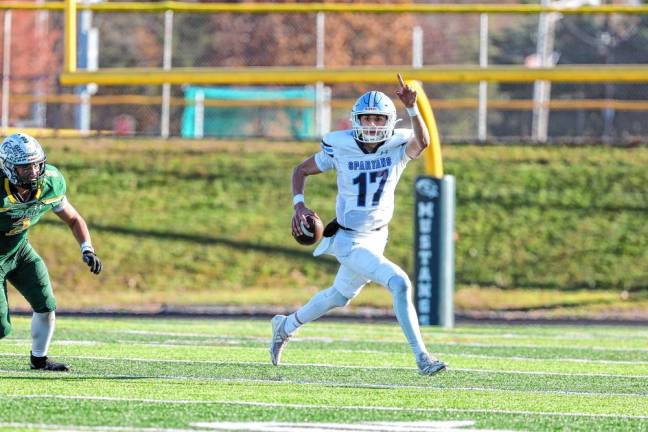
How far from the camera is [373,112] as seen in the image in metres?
7.43

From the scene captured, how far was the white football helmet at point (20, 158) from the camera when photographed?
674 centimetres

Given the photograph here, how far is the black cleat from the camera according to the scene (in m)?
7.29

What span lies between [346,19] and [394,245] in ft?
23.2

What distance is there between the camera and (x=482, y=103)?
18.5 meters

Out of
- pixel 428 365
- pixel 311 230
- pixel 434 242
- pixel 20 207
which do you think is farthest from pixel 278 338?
pixel 434 242

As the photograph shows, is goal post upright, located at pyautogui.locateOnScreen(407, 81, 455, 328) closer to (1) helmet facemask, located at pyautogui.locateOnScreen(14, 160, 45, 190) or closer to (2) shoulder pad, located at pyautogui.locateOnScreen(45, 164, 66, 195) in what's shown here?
(2) shoulder pad, located at pyautogui.locateOnScreen(45, 164, 66, 195)

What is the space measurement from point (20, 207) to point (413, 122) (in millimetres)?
2205

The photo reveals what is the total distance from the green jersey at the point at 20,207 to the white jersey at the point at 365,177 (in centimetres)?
157

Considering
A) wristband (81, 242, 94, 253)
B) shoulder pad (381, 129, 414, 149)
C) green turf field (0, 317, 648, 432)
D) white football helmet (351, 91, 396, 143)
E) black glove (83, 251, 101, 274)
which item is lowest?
green turf field (0, 317, 648, 432)

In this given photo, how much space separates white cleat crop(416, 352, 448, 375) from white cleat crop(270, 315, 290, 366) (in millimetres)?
1120

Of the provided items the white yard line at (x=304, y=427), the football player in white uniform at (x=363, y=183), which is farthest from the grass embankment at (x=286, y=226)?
the white yard line at (x=304, y=427)

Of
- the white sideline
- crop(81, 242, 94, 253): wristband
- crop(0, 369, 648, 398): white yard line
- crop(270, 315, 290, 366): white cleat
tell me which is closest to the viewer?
the white sideline

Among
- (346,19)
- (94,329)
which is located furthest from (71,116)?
(94,329)

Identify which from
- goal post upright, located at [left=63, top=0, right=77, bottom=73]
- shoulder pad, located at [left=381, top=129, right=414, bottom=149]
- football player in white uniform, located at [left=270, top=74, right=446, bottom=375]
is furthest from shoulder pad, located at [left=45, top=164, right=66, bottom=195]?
goal post upright, located at [left=63, top=0, right=77, bottom=73]
